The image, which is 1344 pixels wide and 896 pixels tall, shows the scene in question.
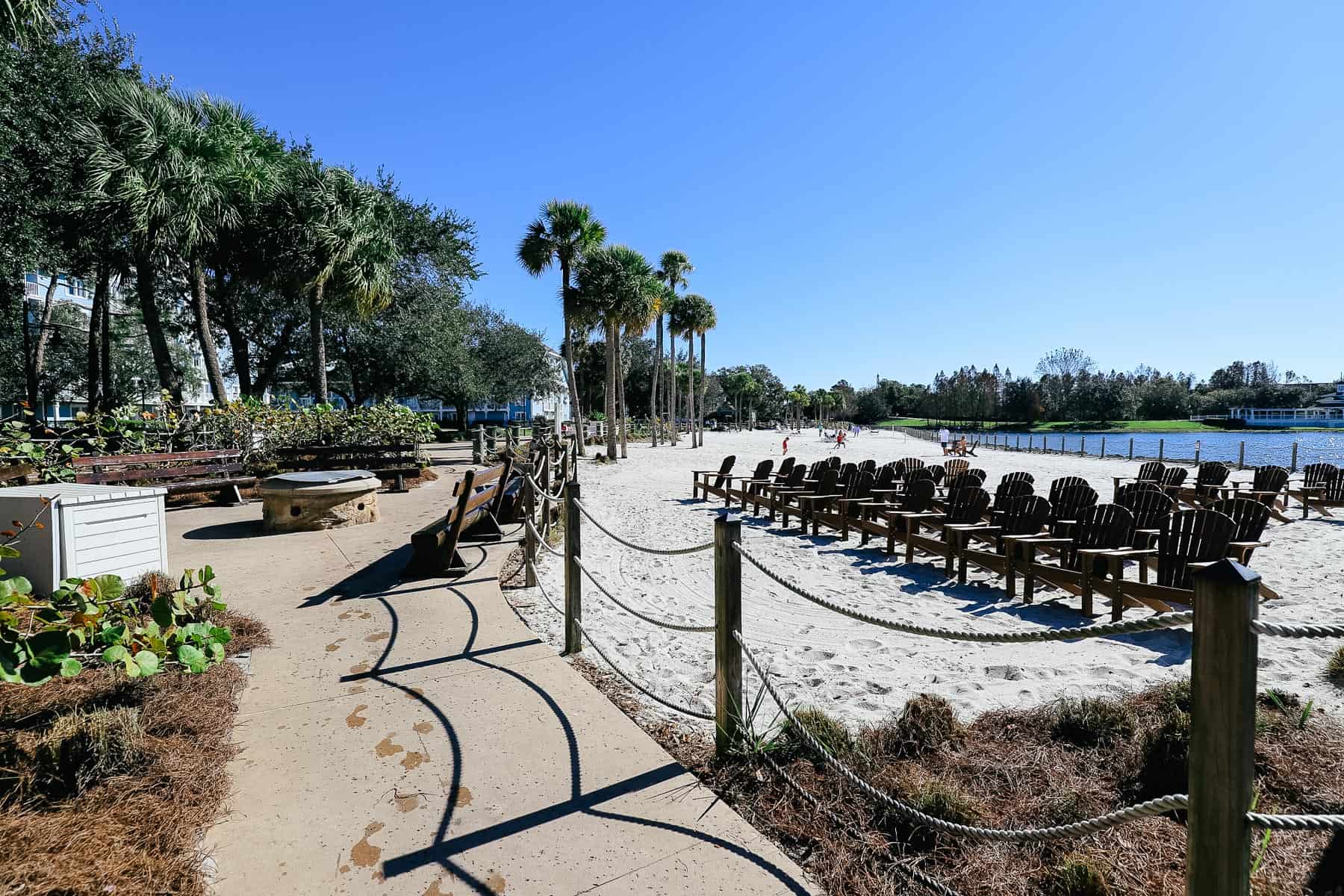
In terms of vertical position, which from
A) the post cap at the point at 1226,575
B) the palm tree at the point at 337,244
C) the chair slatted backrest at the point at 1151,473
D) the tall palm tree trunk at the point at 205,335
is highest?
the palm tree at the point at 337,244

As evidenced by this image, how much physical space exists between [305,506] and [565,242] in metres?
21.5

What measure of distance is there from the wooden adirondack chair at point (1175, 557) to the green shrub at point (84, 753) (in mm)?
7187

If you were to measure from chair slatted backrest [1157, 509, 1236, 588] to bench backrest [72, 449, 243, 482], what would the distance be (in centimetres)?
1396

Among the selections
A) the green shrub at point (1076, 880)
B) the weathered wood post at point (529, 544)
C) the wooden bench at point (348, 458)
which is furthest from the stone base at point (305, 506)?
the green shrub at point (1076, 880)

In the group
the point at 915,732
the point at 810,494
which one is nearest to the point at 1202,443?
the point at 810,494

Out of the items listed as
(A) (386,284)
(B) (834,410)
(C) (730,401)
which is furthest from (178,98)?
(B) (834,410)

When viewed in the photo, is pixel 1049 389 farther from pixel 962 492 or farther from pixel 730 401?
pixel 962 492

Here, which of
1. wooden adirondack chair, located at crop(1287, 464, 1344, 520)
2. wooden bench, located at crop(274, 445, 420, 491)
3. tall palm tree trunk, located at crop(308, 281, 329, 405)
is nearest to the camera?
wooden adirondack chair, located at crop(1287, 464, 1344, 520)

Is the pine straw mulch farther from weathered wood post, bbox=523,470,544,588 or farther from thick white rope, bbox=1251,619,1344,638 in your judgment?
thick white rope, bbox=1251,619,1344,638

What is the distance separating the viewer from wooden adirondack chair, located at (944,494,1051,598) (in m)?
6.98

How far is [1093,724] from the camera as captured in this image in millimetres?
3332

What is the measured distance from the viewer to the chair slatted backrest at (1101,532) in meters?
6.32

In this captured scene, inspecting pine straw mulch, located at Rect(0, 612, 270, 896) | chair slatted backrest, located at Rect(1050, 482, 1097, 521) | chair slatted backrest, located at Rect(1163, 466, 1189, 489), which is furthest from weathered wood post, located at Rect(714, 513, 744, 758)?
chair slatted backrest, located at Rect(1163, 466, 1189, 489)

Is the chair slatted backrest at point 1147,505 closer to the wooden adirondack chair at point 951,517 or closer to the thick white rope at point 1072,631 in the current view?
the wooden adirondack chair at point 951,517
